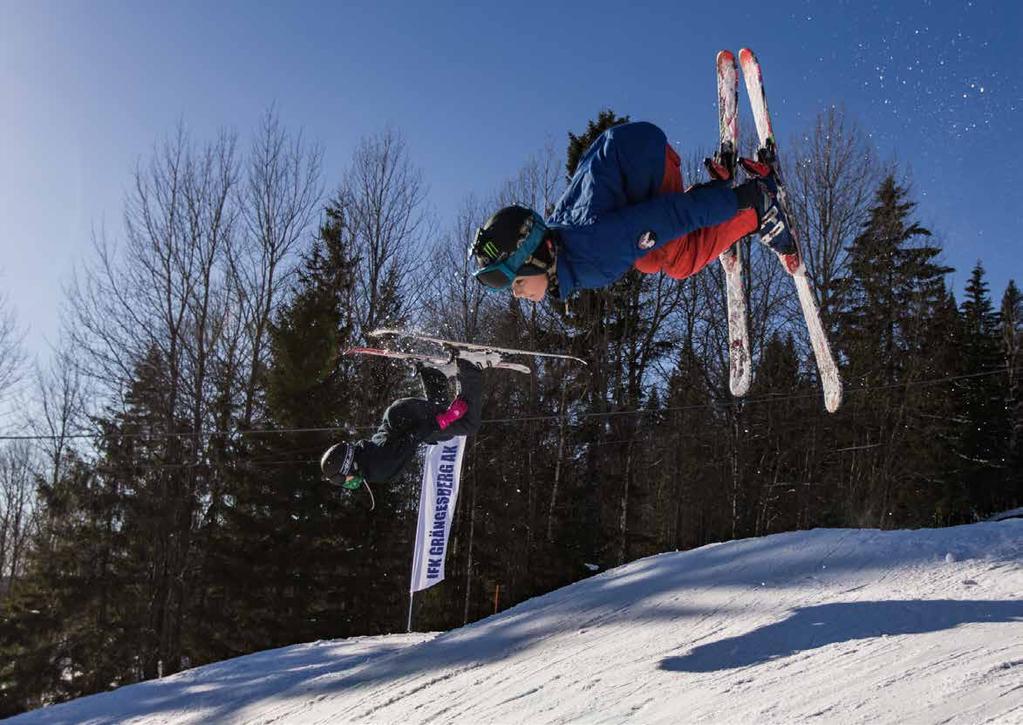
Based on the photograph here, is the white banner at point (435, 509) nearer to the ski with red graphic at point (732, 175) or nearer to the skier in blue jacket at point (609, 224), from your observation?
the ski with red graphic at point (732, 175)

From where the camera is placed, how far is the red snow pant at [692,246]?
11.8 ft

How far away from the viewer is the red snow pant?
3.59 m

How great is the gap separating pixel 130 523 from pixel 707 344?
1497cm

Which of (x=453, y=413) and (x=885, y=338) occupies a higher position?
(x=885, y=338)

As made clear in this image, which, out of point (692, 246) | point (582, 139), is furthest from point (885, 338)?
point (692, 246)

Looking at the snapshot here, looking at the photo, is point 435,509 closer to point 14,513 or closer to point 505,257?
point 505,257

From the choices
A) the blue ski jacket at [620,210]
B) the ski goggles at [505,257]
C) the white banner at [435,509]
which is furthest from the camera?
the white banner at [435,509]

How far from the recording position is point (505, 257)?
9.66 feet

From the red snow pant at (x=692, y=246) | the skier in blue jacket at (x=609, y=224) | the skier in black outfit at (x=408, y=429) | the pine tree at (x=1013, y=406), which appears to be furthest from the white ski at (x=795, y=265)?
the pine tree at (x=1013, y=406)

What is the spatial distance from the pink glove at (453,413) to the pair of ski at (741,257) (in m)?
1.99

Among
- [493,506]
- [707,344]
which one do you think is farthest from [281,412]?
[707,344]

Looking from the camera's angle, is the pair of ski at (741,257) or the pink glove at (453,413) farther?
the pair of ski at (741,257)

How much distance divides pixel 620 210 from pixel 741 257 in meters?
2.30

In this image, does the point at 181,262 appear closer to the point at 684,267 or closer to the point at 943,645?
the point at 684,267
